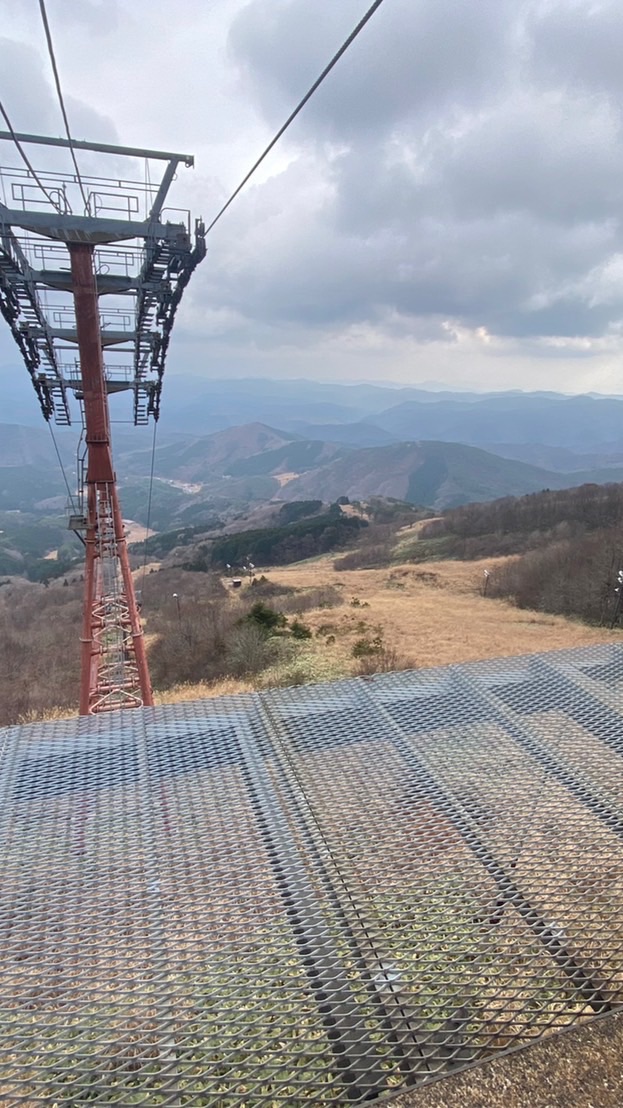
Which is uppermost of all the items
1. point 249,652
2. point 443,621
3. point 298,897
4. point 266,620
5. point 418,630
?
point 298,897

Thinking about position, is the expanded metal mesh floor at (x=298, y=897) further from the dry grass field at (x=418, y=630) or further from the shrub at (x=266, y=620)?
the shrub at (x=266, y=620)

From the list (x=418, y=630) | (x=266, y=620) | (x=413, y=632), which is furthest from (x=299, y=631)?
(x=418, y=630)

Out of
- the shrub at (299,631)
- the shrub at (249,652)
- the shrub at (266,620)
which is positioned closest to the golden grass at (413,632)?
the shrub at (299,631)

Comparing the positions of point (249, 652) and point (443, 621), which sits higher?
point (249, 652)

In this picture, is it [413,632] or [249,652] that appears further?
[413,632]

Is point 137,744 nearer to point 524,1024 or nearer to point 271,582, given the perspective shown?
point 524,1024

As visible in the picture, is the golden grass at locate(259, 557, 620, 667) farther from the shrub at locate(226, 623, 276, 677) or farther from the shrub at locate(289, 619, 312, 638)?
the shrub at locate(226, 623, 276, 677)

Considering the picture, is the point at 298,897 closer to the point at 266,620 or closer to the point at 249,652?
the point at 249,652

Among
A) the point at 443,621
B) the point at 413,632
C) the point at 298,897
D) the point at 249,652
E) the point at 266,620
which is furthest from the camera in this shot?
the point at 443,621
